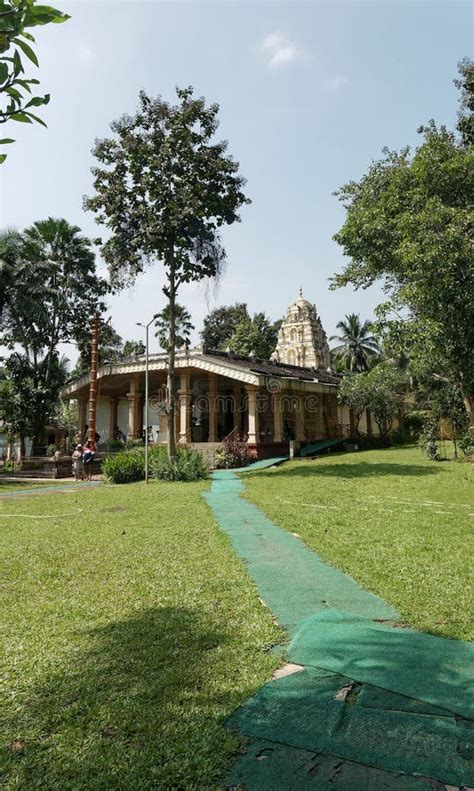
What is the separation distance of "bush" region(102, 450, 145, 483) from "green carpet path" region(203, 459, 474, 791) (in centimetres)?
1372

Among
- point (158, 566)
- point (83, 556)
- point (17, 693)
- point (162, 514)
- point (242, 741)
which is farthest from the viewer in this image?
point (162, 514)

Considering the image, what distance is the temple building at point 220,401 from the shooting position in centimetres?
2333

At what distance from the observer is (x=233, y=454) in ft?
69.9

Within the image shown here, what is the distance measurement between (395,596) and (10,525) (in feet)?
23.4

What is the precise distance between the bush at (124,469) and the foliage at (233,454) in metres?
4.24

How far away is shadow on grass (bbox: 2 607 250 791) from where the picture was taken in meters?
2.24

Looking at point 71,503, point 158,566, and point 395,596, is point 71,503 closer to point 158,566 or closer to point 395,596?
point 158,566

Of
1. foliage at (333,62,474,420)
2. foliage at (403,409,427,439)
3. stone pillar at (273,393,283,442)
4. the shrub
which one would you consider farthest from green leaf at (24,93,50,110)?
foliage at (403,409,427,439)

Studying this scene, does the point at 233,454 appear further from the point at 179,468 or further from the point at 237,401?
the point at 237,401

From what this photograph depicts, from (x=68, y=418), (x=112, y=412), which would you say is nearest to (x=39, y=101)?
(x=112, y=412)

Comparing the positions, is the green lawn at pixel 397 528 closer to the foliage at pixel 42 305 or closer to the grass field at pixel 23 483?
the grass field at pixel 23 483

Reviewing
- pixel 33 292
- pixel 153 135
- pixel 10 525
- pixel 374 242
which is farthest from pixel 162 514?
pixel 33 292

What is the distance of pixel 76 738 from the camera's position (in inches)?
98.5

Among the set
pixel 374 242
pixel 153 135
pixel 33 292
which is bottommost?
pixel 374 242
